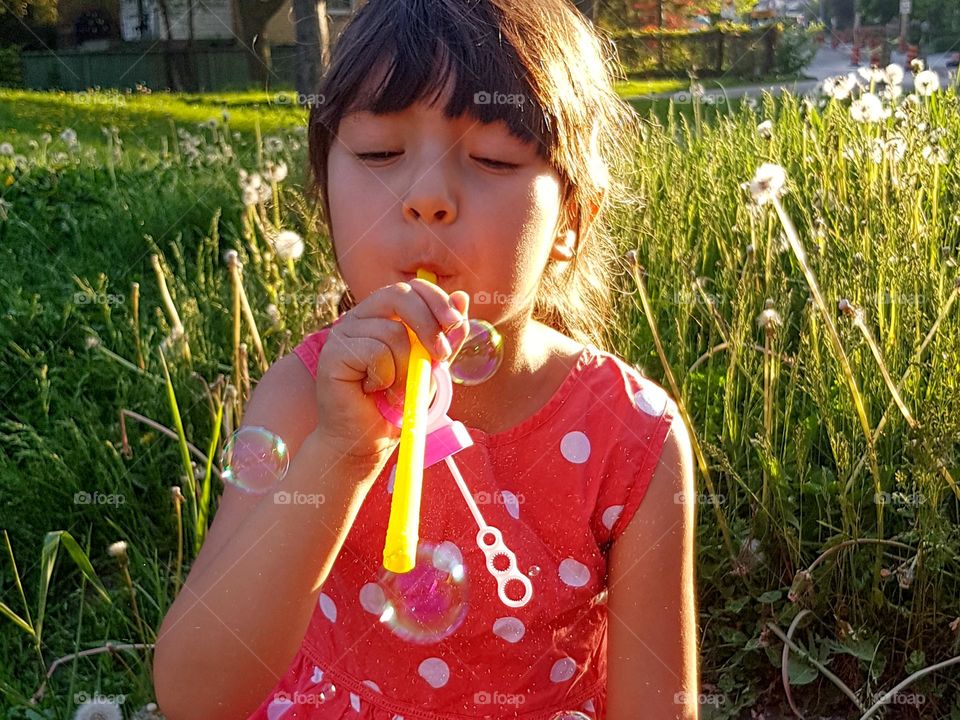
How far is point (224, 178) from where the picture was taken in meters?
4.23

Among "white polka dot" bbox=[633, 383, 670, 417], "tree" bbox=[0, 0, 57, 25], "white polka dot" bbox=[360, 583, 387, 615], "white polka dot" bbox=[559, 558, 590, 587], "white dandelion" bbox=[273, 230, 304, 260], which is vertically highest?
"tree" bbox=[0, 0, 57, 25]

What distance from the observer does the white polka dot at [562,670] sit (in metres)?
1.56

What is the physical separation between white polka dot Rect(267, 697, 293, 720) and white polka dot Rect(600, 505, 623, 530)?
1.55ft

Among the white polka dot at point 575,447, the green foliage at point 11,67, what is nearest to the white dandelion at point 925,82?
Result: the white polka dot at point 575,447

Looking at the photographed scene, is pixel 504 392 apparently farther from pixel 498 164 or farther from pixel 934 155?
pixel 934 155

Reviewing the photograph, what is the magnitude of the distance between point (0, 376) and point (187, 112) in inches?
331

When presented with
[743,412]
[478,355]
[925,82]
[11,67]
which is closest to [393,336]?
[478,355]

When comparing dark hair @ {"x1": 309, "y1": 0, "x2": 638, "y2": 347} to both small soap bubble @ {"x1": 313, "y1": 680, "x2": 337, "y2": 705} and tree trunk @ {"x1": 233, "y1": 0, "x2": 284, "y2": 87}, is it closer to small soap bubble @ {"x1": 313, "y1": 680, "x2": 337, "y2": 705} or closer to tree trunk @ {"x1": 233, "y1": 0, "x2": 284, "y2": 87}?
small soap bubble @ {"x1": 313, "y1": 680, "x2": 337, "y2": 705}

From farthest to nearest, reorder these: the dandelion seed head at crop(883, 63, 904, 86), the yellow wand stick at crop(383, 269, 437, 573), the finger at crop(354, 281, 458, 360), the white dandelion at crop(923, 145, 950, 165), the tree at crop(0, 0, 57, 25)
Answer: the tree at crop(0, 0, 57, 25) < the dandelion seed head at crop(883, 63, 904, 86) < the white dandelion at crop(923, 145, 950, 165) < the finger at crop(354, 281, 458, 360) < the yellow wand stick at crop(383, 269, 437, 573)

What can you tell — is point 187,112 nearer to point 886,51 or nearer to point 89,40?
point 89,40

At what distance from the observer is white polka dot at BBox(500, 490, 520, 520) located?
1547mm

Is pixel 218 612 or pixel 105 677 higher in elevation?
pixel 218 612

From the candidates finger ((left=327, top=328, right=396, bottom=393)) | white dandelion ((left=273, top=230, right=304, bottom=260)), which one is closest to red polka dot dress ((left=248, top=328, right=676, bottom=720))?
finger ((left=327, top=328, right=396, bottom=393))

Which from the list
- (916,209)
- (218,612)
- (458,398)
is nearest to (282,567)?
(218,612)
